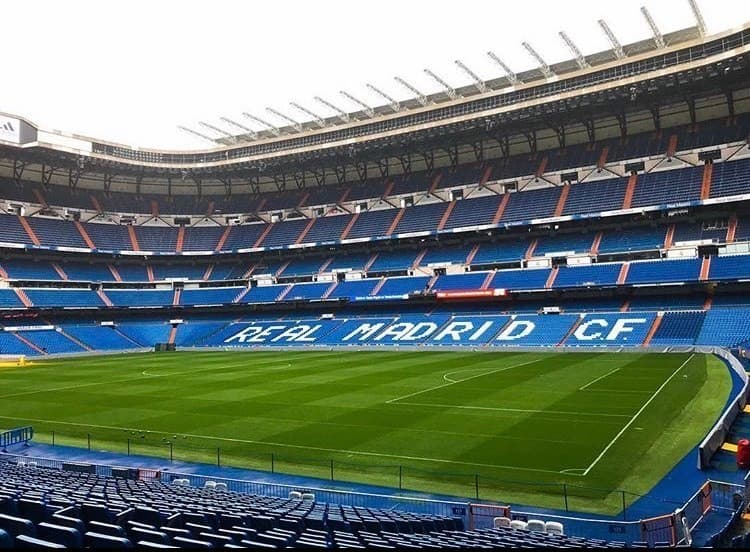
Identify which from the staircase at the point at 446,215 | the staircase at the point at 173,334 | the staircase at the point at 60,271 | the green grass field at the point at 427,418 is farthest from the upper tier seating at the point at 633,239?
the staircase at the point at 60,271

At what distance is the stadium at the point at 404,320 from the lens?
14023 mm

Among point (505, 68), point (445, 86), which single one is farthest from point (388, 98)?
point (505, 68)

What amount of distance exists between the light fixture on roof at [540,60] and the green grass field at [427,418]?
1077 inches

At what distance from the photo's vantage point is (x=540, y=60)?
53.7 m

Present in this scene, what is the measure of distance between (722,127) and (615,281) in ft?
71.6

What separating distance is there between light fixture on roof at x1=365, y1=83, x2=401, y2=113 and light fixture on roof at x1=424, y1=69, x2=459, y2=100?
5.43 metres

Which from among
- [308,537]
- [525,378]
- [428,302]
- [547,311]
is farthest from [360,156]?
[308,537]

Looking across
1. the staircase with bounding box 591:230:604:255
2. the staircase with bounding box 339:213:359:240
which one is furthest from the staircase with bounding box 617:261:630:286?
the staircase with bounding box 339:213:359:240

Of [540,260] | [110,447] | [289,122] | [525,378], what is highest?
[289,122]

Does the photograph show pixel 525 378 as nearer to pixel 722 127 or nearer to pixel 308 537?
pixel 308 537

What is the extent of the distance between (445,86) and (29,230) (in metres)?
53.2

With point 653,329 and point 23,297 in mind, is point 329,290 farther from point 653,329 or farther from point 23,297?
point 653,329

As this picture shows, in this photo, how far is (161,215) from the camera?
284 ft

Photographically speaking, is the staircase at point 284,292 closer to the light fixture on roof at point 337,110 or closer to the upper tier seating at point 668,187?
the light fixture on roof at point 337,110
